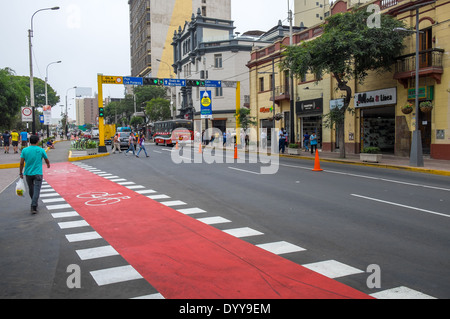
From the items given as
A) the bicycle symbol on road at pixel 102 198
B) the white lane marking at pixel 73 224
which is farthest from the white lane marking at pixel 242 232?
the bicycle symbol on road at pixel 102 198

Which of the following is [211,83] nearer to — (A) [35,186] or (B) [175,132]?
(B) [175,132]

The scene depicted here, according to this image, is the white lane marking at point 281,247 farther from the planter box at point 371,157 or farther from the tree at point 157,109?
the tree at point 157,109

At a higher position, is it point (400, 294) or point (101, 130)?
point (101, 130)

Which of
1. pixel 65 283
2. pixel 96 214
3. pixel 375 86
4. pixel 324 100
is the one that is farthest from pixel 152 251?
pixel 324 100

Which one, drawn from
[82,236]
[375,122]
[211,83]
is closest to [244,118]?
[211,83]

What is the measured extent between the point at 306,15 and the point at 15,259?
2284 inches

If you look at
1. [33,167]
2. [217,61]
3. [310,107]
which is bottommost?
[33,167]

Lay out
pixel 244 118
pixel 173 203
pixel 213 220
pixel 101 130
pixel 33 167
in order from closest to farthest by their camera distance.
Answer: pixel 213 220 → pixel 33 167 → pixel 173 203 → pixel 101 130 → pixel 244 118

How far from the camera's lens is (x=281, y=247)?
→ 242 inches

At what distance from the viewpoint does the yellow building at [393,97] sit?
66.5 feet

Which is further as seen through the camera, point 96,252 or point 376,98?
point 376,98

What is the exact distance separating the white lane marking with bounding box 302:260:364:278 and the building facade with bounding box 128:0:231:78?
74012 millimetres

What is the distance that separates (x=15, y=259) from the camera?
5754 mm

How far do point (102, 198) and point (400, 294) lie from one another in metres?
8.71
